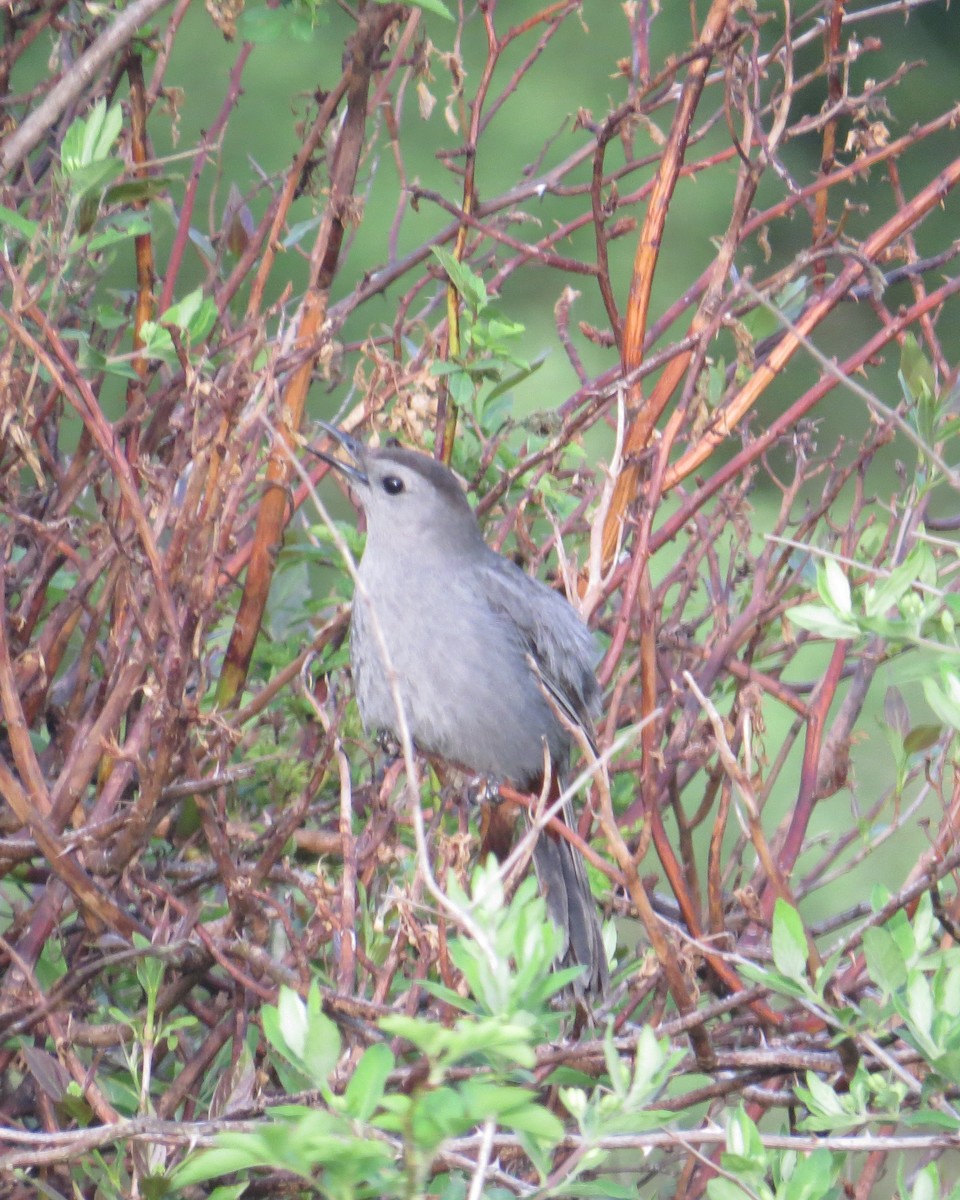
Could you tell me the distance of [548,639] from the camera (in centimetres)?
271

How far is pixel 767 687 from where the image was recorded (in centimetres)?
223

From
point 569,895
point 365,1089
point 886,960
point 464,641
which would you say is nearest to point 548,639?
point 464,641

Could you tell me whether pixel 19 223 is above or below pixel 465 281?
below

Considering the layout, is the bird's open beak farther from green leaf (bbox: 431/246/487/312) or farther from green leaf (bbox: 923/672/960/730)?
green leaf (bbox: 923/672/960/730)

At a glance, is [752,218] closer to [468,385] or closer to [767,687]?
[468,385]

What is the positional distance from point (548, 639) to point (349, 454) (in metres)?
0.50

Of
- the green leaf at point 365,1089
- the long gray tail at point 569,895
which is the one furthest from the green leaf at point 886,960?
the long gray tail at point 569,895

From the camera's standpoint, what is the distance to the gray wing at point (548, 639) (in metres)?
2.63

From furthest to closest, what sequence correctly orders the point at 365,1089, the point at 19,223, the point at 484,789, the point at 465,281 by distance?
the point at 484,789
the point at 465,281
the point at 19,223
the point at 365,1089

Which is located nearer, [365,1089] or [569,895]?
[365,1089]

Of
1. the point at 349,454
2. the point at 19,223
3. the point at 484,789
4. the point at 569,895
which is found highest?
the point at 19,223

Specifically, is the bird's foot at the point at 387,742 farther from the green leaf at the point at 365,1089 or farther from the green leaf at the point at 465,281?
the green leaf at the point at 365,1089

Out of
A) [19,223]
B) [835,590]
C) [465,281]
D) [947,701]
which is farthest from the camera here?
[465,281]

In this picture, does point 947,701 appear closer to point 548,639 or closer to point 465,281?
point 465,281
